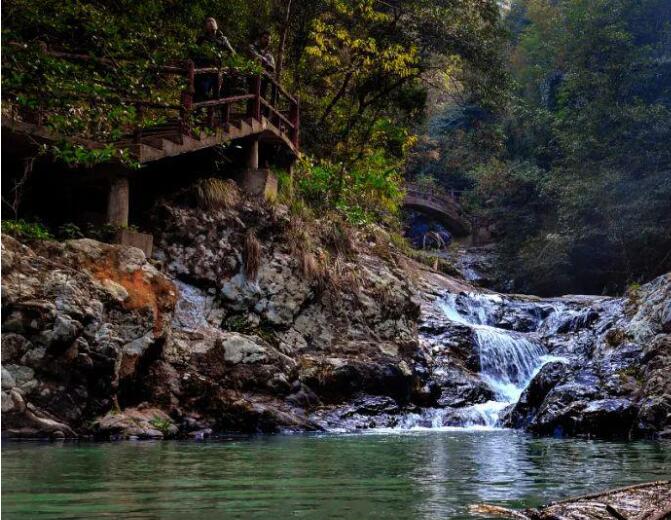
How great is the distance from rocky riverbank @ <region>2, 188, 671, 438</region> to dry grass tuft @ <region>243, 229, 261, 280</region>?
2 cm

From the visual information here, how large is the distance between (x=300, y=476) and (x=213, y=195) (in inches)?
312

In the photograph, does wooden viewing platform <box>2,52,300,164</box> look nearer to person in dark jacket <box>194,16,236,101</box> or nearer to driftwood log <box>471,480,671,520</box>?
person in dark jacket <box>194,16,236,101</box>

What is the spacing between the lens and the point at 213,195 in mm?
12062

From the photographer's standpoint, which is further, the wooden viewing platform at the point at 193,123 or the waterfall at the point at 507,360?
the waterfall at the point at 507,360

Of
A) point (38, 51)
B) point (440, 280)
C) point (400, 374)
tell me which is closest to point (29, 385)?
point (38, 51)

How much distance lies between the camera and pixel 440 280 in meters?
→ 22.4

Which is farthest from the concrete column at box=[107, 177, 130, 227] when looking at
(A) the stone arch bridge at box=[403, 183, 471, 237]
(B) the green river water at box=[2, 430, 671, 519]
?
(A) the stone arch bridge at box=[403, 183, 471, 237]

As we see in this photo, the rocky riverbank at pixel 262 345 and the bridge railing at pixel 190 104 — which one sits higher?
the bridge railing at pixel 190 104

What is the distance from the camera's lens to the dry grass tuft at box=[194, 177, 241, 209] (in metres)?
12.0

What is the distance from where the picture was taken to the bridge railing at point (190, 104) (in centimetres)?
793

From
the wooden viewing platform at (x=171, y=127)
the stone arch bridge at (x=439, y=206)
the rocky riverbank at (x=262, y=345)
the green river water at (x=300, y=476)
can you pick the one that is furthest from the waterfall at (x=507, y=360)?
the stone arch bridge at (x=439, y=206)

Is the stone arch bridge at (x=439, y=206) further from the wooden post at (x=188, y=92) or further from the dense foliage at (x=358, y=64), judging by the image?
the wooden post at (x=188, y=92)

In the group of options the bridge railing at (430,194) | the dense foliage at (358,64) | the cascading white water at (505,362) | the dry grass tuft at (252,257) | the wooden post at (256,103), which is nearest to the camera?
the dry grass tuft at (252,257)

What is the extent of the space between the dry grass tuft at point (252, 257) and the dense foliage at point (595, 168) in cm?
1375
